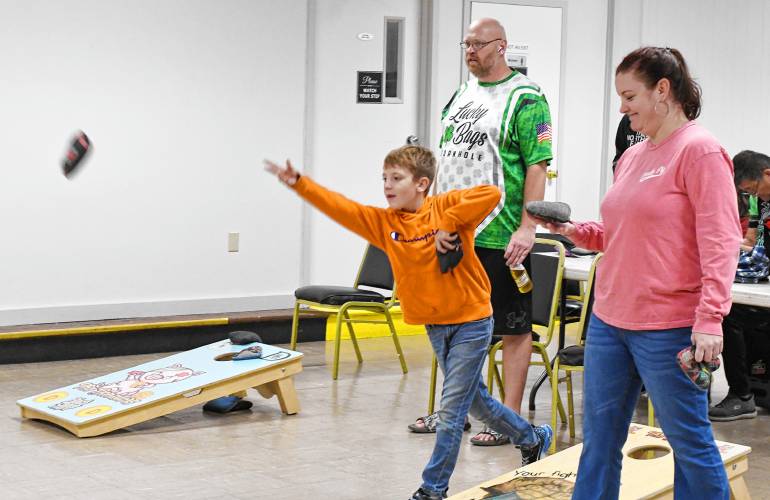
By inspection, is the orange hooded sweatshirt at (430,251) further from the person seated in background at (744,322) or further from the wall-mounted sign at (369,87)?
the wall-mounted sign at (369,87)

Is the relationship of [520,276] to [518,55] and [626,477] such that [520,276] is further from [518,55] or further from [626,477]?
[518,55]

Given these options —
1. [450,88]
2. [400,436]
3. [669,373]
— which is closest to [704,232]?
[669,373]

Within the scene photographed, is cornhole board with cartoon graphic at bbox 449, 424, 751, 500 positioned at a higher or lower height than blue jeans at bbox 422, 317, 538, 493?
lower

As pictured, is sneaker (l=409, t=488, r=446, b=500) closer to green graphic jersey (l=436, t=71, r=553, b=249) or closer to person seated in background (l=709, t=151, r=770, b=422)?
green graphic jersey (l=436, t=71, r=553, b=249)

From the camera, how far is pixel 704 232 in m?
2.62

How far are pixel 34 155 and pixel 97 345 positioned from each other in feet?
3.96

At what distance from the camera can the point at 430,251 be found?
3.51 m

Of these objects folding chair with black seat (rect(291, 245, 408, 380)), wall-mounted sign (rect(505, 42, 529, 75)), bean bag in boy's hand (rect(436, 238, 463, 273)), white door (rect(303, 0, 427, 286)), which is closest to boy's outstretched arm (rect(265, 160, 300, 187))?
bean bag in boy's hand (rect(436, 238, 463, 273))

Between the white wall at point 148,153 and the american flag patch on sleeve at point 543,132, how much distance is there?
3301 mm

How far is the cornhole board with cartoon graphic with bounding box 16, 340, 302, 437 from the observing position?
15.4 ft

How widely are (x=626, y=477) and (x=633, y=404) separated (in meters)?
0.70

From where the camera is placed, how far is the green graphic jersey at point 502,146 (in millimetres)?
4379

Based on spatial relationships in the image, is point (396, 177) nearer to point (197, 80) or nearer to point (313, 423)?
point (313, 423)

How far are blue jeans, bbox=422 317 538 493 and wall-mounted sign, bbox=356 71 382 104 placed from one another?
4.27 m
